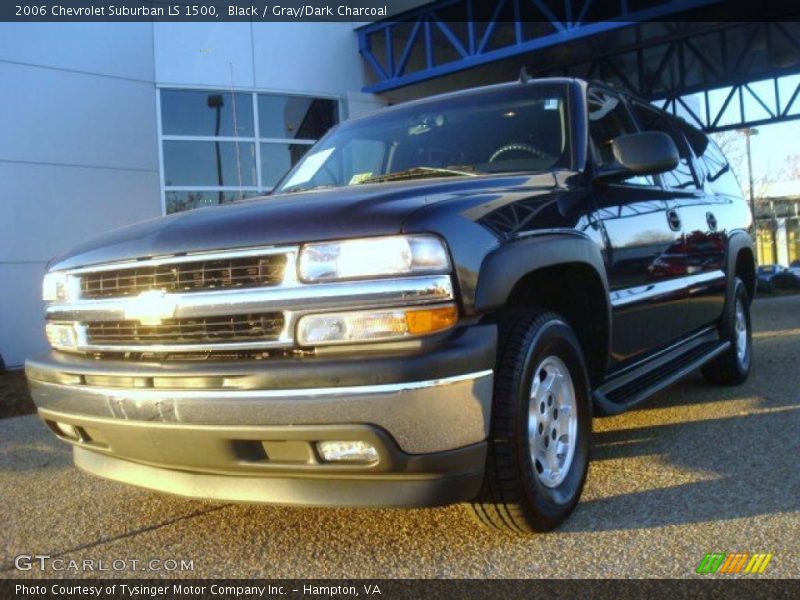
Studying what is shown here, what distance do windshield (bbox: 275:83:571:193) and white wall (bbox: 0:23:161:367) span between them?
22.9ft

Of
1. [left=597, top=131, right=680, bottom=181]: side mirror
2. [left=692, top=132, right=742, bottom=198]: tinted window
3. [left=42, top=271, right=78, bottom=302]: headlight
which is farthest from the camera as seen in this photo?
[left=692, top=132, right=742, bottom=198]: tinted window

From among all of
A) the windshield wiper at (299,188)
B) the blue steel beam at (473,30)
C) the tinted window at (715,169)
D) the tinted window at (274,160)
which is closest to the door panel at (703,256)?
the tinted window at (715,169)

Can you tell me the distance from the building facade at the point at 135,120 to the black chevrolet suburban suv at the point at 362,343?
6955 mm

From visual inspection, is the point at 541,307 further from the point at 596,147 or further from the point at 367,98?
the point at 367,98

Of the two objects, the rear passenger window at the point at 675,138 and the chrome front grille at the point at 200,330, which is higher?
the rear passenger window at the point at 675,138

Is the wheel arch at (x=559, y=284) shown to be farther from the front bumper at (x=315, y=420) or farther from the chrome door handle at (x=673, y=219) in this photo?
the chrome door handle at (x=673, y=219)

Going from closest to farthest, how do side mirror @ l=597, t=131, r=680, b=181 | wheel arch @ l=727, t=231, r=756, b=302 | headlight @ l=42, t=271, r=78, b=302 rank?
headlight @ l=42, t=271, r=78, b=302 < side mirror @ l=597, t=131, r=680, b=181 < wheel arch @ l=727, t=231, r=756, b=302

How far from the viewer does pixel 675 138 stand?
546cm

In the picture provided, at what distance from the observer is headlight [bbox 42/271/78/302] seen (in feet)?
10.5

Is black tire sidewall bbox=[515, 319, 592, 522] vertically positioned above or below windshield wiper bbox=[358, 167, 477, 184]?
below

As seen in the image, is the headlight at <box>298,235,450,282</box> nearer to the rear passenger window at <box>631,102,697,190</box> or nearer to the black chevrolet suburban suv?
the black chevrolet suburban suv

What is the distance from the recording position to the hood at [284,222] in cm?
263

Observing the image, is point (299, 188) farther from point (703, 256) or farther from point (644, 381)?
point (703, 256)
